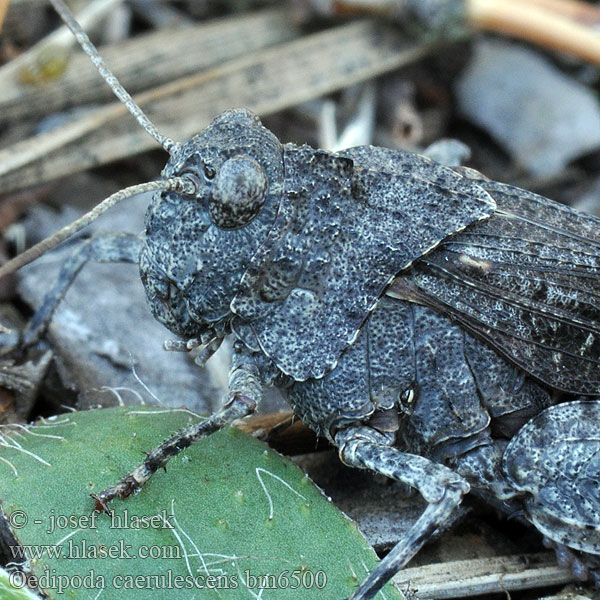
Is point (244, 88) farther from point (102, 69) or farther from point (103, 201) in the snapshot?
point (103, 201)

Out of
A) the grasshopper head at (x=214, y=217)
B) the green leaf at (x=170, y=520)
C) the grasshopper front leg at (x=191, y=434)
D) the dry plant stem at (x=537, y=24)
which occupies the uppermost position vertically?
the dry plant stem at (x=537, y=24)

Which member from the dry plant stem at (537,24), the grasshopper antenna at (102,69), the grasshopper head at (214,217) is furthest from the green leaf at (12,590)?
the dry plant stem at (537,24)

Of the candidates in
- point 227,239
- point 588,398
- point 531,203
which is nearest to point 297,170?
point 227,239

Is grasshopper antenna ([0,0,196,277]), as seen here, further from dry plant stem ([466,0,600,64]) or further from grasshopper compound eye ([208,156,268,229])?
dry plant stem ([466,0,600,64])

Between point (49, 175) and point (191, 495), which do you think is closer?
point (191, 495)

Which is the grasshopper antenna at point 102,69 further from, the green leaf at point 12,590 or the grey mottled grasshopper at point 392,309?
the green leaf at point 12,590

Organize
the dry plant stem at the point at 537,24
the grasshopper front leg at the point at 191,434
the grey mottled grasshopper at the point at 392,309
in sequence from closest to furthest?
the grasshopper front leg at the point at 191,434 < the grey mottled grasshopper at the point at 392,309 < the dry plant stem at the point at 537,24

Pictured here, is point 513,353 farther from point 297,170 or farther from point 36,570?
point 36,570

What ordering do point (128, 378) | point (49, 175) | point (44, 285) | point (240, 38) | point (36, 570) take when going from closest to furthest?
point (36, 570)
point (128, 378)
point (44, 285)
point (49, 175)
point (240, 38)
